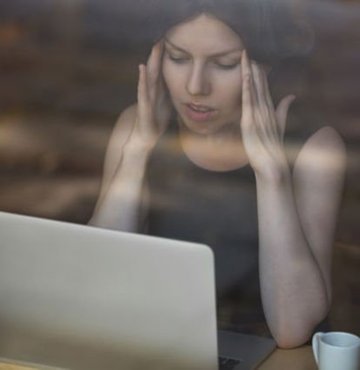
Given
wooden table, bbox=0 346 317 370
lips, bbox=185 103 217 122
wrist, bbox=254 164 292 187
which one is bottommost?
wooden table, bbox=0 346 317 370

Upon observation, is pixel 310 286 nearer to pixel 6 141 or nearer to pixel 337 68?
pixel 337 68

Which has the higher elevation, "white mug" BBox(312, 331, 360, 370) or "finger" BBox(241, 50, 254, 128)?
"finger" BBox(241, 50, 254, 128)

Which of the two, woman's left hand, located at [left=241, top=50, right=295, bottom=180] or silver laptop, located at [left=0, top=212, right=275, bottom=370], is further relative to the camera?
woman's left hand, located at [left=241, top=50, right=295, bottom=180]

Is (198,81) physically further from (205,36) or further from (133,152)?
(133,152)

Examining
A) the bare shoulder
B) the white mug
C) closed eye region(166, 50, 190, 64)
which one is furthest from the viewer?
closed eye region(166, 50, 190, 64)

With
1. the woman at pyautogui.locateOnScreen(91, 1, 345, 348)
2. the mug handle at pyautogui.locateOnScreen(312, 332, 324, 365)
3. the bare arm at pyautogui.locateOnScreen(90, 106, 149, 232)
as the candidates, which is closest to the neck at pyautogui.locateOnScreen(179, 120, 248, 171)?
the woman at pyautogui.locateOnScreen(91, 1, 345, 348)

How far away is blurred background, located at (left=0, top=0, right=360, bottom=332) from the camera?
2.12 metres

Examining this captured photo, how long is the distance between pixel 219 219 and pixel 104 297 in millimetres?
483

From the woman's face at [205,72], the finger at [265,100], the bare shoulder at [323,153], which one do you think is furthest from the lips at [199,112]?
the bare shoulder at [323,153]

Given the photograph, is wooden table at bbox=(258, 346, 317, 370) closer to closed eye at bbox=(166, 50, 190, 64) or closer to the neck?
the neck

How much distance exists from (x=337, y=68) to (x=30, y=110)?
70cm

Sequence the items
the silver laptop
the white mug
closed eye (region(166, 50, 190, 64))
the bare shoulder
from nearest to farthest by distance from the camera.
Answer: the silver laptop
the white mug
the bare shoulder
closed eye (region(166, 50, 190, 64))

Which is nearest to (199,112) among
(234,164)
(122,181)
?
(234,164)

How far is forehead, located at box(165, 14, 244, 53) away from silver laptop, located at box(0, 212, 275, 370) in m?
0.54
